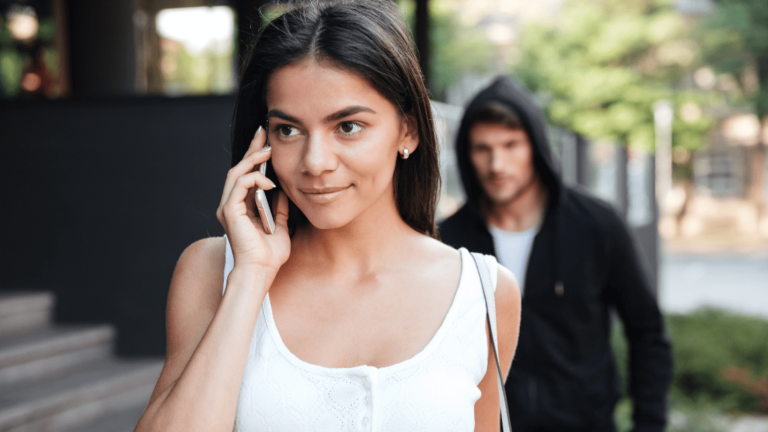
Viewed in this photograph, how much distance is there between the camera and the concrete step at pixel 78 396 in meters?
4.27

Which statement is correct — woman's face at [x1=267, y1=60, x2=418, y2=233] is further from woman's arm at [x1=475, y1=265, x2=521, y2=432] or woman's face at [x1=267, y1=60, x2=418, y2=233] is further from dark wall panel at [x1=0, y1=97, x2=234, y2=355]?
dark wall panel at [x1=0, y1=97, x2=234, y2=355]

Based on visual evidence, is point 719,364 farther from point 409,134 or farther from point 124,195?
point 409,134

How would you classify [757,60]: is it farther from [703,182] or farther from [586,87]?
[586,87]

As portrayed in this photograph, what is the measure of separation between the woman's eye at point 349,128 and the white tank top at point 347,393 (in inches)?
16.7

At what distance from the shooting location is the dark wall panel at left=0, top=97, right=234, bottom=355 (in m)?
5.53

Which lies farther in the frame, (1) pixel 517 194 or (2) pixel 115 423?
(2) pixel 115 423

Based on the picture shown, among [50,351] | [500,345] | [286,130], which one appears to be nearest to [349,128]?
[286,130]

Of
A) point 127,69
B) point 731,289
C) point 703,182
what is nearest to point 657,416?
point 127,69

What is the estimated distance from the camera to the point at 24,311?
5.55 meters

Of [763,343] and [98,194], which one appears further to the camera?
[763,343]

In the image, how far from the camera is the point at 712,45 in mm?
27297

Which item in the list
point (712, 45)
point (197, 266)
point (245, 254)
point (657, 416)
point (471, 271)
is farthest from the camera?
point (712, 45)

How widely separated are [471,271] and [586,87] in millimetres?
24499

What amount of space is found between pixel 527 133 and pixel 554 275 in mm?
629
